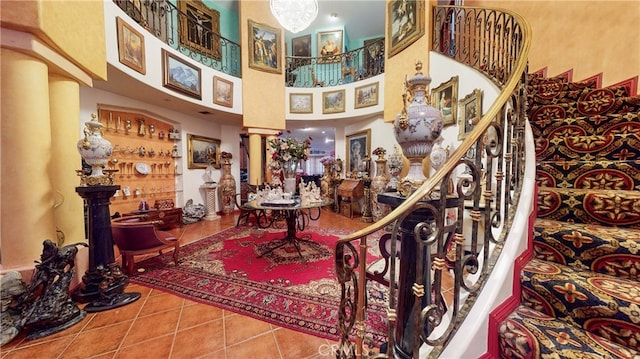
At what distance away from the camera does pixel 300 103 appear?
249 inches

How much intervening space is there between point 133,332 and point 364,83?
19.5 ft

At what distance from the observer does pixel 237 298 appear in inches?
86.0

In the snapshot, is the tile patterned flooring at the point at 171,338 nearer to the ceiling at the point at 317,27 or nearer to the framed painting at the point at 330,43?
the ceiling at the point at 317,27

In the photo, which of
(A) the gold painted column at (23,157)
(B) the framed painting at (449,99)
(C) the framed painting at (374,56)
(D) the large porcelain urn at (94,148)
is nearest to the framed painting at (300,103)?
(C) the framed painting at (374,56)

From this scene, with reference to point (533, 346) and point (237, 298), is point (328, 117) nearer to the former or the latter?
point (237, 298)

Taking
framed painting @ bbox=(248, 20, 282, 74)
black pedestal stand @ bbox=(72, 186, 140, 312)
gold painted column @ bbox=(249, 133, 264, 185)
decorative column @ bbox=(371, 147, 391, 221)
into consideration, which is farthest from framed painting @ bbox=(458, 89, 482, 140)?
framed painting @ bbox=(248, 20, 282, 74)

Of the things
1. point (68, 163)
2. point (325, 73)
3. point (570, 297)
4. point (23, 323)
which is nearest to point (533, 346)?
point (570, 297)

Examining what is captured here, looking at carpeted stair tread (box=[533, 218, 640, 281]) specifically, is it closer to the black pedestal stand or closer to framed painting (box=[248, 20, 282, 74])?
the black pedestal stand

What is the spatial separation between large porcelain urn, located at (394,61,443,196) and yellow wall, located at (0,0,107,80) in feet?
9.65

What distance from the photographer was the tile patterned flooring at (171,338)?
60.4 inches

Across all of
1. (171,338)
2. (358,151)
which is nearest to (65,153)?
(171,338)

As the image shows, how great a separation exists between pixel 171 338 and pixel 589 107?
3958 millimetres

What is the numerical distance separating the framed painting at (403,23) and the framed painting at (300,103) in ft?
7.99

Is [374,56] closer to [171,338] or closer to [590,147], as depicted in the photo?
[590,147]
